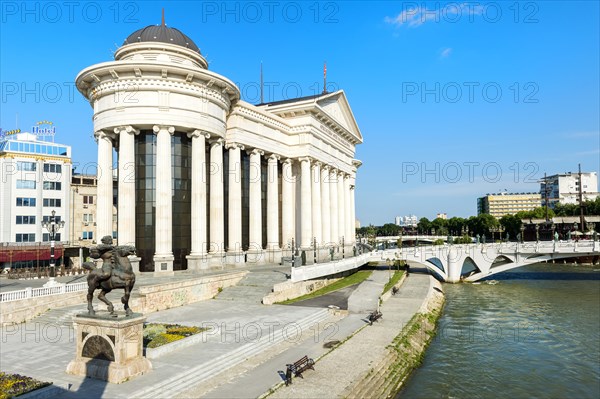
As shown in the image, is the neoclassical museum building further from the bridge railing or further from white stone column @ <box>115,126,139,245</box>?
the bridge railing

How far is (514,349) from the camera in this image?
101 ft

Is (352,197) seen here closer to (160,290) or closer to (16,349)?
(160,290)

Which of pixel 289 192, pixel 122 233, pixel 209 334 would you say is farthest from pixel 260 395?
pixel 289 192

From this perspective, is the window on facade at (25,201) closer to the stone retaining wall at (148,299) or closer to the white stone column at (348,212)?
the stone retaining wall at (148,299)

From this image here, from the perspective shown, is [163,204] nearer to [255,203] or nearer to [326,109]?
[255,203]

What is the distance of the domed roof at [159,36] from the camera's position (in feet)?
148

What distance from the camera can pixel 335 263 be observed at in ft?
158

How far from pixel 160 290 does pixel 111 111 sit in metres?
18.9

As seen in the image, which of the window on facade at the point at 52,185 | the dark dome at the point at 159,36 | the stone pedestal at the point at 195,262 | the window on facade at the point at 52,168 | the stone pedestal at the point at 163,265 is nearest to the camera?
the stone pedestal at the point at 163,265

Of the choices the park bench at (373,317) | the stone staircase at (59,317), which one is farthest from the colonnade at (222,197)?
the park bench at (373,317)

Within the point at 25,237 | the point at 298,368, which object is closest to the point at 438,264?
the point at 298,368

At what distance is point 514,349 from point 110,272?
1100 inches

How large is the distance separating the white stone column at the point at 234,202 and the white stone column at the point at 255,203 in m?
2.98

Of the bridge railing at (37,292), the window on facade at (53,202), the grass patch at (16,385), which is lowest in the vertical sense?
the grass patch at (16,385)
